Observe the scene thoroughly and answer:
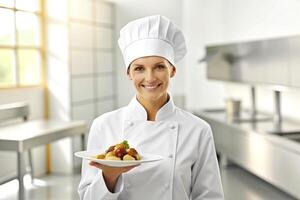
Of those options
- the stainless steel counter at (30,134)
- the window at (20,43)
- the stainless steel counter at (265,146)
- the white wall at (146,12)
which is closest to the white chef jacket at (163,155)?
the stainless steel counter at (265,146)

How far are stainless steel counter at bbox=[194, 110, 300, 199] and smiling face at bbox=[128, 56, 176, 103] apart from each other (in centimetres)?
195

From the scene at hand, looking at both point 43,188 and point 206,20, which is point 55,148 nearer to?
point 43,188

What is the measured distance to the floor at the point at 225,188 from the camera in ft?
12.4

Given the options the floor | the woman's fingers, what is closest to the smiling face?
the woman's fingers

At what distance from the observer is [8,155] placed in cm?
440

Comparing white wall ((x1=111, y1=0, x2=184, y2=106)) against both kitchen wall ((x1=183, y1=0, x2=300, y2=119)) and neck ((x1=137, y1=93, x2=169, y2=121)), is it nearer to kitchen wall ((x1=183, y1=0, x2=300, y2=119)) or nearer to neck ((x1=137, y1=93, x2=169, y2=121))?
kitchen wall ((x1=183, y1=0, x2=300, y2=119))

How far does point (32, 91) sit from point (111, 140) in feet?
11.6

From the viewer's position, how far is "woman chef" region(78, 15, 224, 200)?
127 centimetres

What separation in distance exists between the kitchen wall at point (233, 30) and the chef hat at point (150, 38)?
100 inches

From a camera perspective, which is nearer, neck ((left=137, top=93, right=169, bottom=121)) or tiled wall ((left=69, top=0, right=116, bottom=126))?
neck ((left=137, top=93, right=169, bottom=121))

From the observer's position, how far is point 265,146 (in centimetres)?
346

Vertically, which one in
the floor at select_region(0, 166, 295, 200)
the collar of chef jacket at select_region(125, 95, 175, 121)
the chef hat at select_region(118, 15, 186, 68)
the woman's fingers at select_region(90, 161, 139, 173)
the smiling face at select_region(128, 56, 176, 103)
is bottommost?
the floor at select_region(0, 166, 295, 200)

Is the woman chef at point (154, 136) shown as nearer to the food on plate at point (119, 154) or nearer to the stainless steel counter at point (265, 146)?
the food on plate at point (119, 154)

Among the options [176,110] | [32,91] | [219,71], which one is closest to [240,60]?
[219,71]
